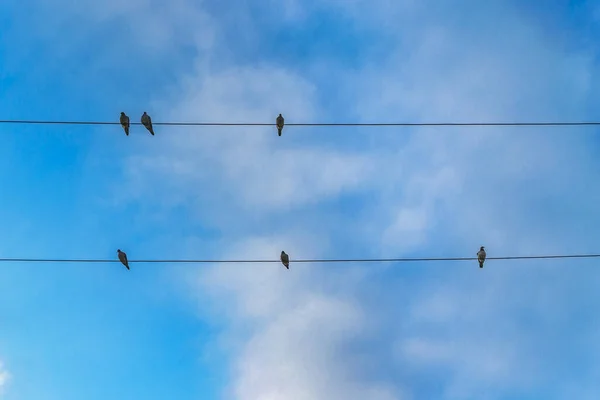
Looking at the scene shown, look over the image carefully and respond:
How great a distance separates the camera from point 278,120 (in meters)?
32.4

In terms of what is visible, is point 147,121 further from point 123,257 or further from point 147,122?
point 123,257

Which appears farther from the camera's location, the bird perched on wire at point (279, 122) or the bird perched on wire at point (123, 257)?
the bird perched on wire at point (123, 257)

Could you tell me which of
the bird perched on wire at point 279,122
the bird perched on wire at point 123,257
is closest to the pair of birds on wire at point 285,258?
the bird perched on wire at point 123,257

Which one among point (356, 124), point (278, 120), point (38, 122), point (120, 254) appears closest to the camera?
point (38, 122)

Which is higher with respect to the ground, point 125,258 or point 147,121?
point 147,121

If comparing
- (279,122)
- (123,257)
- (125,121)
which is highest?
(279,122)

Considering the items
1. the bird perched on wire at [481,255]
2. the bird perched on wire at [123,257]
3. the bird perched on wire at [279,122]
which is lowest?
the bird perched on wire at [123,257]

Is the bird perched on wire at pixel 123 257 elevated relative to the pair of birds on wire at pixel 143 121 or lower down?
lower down

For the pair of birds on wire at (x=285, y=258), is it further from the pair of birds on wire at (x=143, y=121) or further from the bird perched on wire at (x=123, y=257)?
the pair of birds on wire at (x=143, y=121)

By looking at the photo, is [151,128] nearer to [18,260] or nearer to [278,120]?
[278,120]

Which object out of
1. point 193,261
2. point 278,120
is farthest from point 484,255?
point 193,261

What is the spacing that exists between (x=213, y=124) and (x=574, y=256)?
15.8 metres

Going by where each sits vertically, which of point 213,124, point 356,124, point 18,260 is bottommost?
point 18,260

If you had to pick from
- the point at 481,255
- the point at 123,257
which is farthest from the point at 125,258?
the point at 481,255
